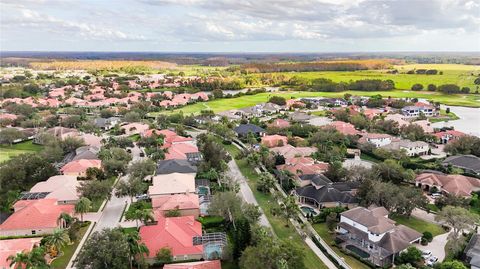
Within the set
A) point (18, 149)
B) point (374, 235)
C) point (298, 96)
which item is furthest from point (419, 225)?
point (298, 96)

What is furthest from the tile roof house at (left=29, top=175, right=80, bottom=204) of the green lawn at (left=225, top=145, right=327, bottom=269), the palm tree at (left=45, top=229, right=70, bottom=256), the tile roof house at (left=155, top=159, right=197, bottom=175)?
the green lawn at (left=225, top=145, right=327, bottom=269)

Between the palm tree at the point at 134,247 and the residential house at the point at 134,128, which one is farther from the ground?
the palm tree at the point at 134,247

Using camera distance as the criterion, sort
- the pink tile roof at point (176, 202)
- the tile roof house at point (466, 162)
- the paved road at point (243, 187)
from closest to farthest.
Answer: the paved road at point (243, 187) → the pink tile roof at point (176, 202) → the tile roof house at point (466, 162)

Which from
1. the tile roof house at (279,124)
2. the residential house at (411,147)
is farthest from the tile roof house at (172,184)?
the tile roof house at (279,124)

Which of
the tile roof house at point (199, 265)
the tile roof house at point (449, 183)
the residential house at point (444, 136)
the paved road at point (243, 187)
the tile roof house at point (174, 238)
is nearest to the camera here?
the tile roof house at point (199, 265)

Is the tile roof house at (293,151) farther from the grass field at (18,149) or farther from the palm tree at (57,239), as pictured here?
the grass field at (18,149)

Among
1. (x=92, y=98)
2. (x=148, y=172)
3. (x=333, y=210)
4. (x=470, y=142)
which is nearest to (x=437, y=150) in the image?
(x=470, y=142)

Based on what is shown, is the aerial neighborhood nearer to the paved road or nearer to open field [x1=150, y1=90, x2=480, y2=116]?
the paved road
